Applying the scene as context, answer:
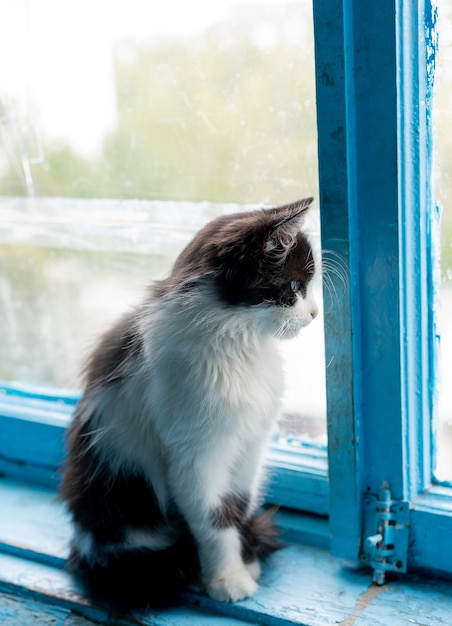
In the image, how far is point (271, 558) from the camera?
1.31 m

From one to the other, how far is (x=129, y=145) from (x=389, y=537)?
85cm

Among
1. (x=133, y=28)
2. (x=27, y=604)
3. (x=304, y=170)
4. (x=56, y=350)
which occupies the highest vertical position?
(x=133, y=28)

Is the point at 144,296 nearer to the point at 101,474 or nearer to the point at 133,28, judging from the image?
the point at 101,474

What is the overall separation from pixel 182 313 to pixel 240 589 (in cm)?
46

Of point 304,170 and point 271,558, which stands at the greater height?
point 304,170

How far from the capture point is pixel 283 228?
1.02 metres

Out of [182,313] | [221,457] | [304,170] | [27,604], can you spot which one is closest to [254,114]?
[304,170]

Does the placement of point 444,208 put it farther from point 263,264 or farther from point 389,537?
point 389,537

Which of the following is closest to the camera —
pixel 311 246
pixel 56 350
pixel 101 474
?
pixel 311 246

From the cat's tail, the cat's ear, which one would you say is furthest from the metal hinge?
the cat's ear

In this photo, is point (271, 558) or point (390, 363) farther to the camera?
point (271, 558)

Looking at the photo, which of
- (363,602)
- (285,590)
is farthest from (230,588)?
(363,602)

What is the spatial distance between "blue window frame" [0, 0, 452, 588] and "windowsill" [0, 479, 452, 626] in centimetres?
5

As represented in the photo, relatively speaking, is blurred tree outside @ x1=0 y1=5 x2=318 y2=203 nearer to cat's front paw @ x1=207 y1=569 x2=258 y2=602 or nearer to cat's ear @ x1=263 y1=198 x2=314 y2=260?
cat's ear @ x1=263 y1=198 x2=314 y2=260
